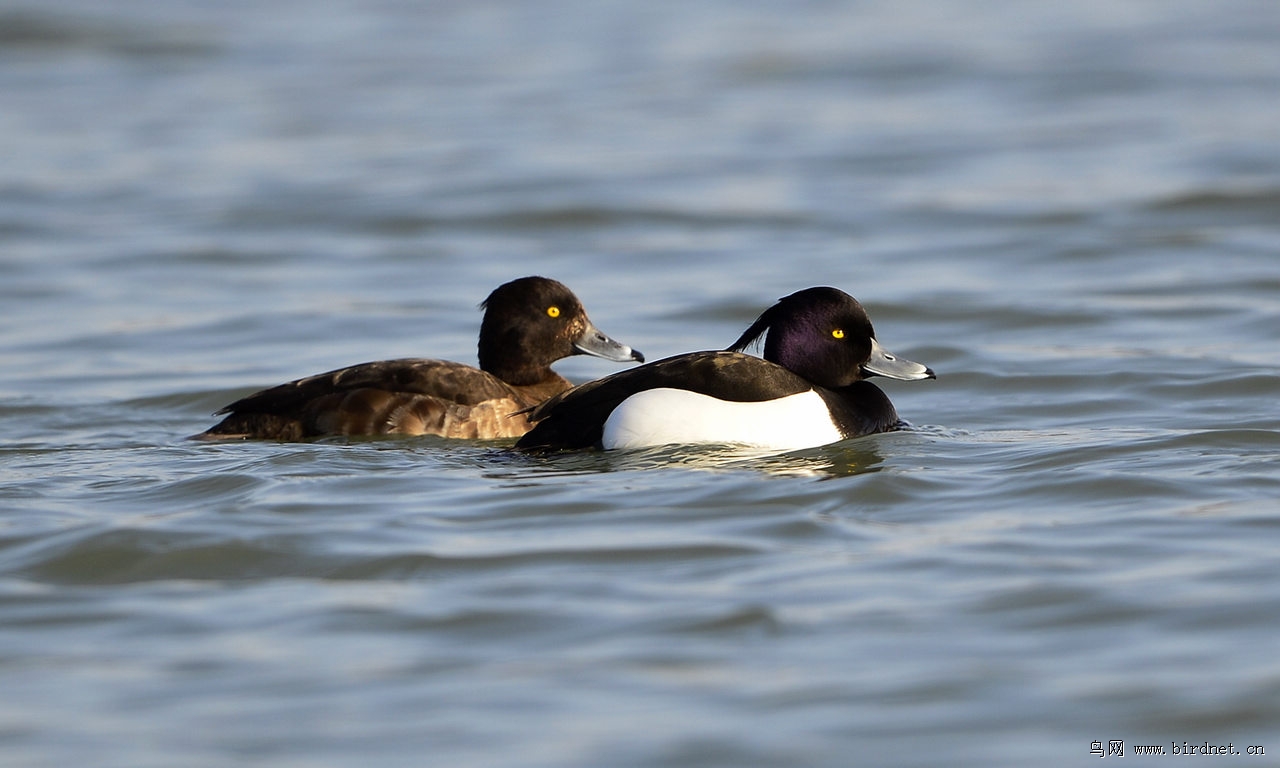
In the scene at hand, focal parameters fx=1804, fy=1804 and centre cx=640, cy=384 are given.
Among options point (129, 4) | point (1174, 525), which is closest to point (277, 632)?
point (1174, 525)

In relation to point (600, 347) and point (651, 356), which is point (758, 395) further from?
point (651, 356)

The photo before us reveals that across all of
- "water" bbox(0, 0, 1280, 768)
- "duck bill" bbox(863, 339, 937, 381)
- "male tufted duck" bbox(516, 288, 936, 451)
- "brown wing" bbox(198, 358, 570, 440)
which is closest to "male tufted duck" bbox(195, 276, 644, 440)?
"brown wing" bbox(198, 358, 570, 440)

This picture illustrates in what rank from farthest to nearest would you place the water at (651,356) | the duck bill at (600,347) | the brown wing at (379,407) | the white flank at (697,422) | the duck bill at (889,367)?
1. the duck bill at (600,347)
2. the brown wing at (379,407)
3. the duck bill at (889,367)
4. the white flank at (697,422)
5. the water at (651,356)

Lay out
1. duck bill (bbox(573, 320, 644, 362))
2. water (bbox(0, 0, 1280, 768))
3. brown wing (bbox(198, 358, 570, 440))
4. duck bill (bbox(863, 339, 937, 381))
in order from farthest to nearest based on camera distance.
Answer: duck bill (bbox(573, 320, 644, 362)), brown wing (bbox(198, 358, 570, 440)), duck bill (bbox(863, 339, 937, 381)), water (bbox(0, 0, 1280, 768))

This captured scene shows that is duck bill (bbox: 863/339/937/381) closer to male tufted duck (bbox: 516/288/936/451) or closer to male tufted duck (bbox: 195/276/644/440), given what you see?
male tufted duck (bbox: 516/288/936/451)

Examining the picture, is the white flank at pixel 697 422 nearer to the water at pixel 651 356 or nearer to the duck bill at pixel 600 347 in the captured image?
the water at pixel 651 356

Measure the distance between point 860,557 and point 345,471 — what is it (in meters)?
2.43

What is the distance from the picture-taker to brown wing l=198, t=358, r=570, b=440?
803 cm

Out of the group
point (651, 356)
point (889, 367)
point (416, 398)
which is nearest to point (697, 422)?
point (889, 367)

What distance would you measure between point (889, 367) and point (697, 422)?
42.4 inches

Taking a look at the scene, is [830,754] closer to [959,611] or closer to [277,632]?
[959,611]

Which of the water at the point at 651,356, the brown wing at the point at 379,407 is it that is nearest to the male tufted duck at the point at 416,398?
the brown wing at the point at 379,407

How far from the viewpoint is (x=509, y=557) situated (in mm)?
5809

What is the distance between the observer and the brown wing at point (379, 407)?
803 cm
